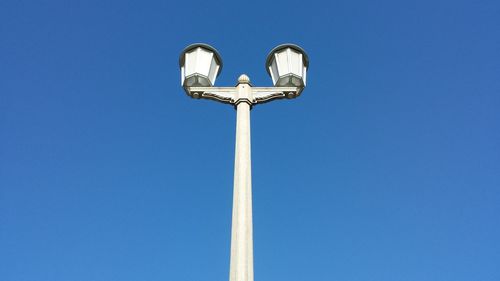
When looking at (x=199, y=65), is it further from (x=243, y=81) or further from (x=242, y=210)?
(x=242, y=210)

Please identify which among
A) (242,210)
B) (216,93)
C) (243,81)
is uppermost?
(243,81)

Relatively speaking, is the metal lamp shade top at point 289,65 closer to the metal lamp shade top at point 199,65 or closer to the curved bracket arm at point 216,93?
the curved bracket arm at point 216,93

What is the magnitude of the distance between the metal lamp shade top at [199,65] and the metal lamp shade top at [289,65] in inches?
26.9

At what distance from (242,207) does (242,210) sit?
1.2 inches

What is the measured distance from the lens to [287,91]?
6.18m

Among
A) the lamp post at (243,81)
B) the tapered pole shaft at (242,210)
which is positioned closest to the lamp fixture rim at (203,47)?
the lamp post at (243,81)

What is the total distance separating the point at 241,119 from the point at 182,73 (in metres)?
1.07

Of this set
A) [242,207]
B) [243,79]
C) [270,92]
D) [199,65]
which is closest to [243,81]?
[243,79]

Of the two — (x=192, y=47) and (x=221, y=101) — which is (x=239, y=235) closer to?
(x=221, y=101)

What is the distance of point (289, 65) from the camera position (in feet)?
20.5

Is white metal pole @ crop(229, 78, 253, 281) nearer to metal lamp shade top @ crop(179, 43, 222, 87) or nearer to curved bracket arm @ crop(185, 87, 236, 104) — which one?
curved bracket arm @ crop(185, 87, 236, 104)

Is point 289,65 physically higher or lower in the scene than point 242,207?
higher

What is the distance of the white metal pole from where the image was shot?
15.7 feet

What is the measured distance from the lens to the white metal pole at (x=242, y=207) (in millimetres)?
4793
